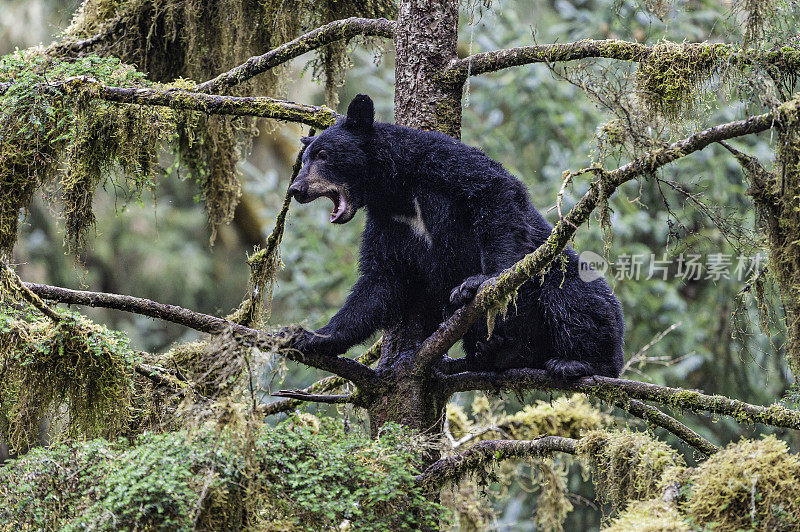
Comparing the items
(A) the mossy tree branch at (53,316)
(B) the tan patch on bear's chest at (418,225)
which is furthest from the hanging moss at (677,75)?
(A) the mossy tree branch at (53,316)

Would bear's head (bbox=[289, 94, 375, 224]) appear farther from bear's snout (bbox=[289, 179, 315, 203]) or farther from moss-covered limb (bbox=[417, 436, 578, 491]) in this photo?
moss-covered limb (bbox=[417, 436, 578, 491])

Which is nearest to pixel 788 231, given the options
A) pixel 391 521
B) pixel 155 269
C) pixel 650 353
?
pixel 391 521

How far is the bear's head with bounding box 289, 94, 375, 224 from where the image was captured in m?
4.36

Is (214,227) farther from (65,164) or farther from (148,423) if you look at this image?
(148,423)

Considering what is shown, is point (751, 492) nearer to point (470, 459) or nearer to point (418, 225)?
point (470, 459)

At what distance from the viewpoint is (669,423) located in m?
3.49

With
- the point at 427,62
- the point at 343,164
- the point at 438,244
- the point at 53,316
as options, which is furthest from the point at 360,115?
the point at 53,316

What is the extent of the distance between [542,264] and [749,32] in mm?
1473

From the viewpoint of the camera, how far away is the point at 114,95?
4066 millimetres

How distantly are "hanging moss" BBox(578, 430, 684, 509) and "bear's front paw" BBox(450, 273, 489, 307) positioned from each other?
82 centimetres

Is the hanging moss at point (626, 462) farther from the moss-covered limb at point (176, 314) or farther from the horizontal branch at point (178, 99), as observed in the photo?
the horizontal branch at point (178, 99)

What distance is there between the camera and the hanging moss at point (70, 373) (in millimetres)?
3678

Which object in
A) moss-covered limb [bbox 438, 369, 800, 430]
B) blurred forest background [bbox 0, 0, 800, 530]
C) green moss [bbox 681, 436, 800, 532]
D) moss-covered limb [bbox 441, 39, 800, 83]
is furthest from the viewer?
blurred forest background [bbox 0, 0, 800, 530]

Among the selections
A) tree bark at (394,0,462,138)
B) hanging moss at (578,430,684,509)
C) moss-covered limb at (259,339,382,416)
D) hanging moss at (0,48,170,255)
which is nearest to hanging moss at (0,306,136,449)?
hanging moss at (0,48,170,255)
